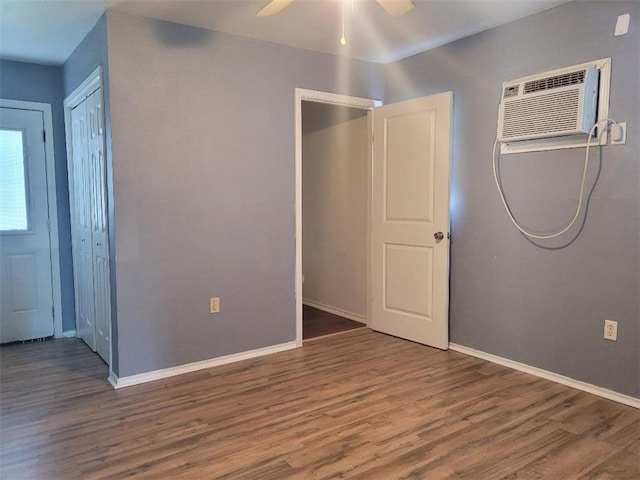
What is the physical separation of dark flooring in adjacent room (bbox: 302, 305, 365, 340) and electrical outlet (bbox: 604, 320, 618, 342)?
2.10 meters

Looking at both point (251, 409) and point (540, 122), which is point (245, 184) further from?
point (540, 122)

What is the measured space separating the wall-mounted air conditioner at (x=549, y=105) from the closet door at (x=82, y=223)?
306 cm

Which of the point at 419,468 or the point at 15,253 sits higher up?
the point at 15,253

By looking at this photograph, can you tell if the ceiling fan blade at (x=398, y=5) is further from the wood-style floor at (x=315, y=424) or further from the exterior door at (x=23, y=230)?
the exterior door at (x=23, y=230)

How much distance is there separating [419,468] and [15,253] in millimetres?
3620

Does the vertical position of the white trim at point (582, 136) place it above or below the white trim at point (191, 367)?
above

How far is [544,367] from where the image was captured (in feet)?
9.94

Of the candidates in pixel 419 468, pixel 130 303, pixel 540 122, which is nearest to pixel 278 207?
pixel 130 303

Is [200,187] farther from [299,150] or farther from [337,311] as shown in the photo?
[337,311]

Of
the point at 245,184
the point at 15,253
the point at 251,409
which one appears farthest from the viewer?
the point at 15,253

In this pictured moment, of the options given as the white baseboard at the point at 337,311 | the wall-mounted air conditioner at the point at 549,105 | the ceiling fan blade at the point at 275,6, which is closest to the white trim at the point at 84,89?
the ceiling fan blade at the point at 275,6

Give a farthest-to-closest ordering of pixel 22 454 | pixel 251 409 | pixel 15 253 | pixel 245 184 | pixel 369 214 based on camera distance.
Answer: pixel 369 214 < pixel 15 253 < pixel 245 184 < pixel 251 409 < pixel 22 454

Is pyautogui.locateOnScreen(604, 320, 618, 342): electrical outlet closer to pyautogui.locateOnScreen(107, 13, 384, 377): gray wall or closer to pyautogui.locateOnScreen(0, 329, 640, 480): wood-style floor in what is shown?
pyautogui.locateOnScreen(0, 329, 640, 480): wood-style floor

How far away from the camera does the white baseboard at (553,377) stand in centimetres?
265
